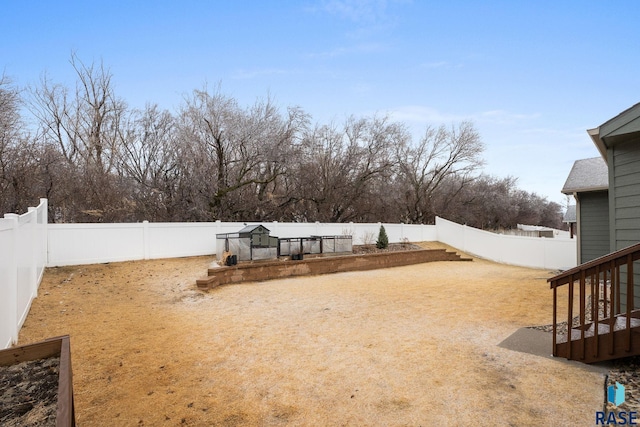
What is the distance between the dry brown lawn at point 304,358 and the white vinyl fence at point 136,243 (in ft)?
2.91

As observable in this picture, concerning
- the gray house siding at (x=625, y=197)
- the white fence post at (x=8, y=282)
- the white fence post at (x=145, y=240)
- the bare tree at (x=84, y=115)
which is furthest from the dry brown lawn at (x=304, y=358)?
the bare tree at (x=84, y=115)

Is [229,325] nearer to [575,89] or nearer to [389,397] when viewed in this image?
[389,397]

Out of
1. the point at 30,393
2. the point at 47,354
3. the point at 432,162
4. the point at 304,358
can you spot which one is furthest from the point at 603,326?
the point at 432,162

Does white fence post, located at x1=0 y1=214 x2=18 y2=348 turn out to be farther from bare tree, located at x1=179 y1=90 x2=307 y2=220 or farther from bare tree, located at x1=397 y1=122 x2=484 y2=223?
bare tree, located at x1=397 y1=122 x2=484 y2=223

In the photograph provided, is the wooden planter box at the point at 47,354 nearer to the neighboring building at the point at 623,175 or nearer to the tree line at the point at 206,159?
the neighboring building at the point at 623,175

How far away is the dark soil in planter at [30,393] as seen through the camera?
1586mm

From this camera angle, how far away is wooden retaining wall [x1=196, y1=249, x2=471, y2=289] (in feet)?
29.9

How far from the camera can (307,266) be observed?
11.2 m

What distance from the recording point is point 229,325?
5602mm

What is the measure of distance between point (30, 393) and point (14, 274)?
346 cm

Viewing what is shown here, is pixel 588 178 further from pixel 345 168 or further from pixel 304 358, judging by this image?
pixel 345 168

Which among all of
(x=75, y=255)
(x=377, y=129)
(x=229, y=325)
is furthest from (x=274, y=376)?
(x=377, y=129)

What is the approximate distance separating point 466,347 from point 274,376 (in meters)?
2.55

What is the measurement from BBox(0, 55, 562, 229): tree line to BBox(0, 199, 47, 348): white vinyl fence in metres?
6.32
